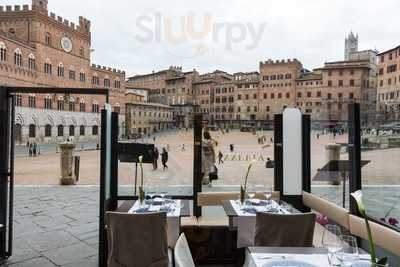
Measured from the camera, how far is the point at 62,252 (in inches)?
166

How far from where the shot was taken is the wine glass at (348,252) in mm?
2113

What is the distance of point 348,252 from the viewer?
2.13m

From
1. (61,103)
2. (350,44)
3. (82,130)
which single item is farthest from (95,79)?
(350,44)

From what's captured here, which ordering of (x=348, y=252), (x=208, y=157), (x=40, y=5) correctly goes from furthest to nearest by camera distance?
(x=40, y=5)
(x=208, y=157)
(x=348, y=252)

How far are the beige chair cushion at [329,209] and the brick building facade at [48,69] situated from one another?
27.0 meters

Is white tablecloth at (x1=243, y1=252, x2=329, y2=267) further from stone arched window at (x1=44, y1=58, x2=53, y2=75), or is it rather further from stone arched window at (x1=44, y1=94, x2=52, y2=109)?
stone arched window at (x1=44, y1=58, x2=53, y2=75)

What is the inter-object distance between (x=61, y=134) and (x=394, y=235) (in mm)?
39146

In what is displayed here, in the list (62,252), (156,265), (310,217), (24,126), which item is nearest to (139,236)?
(156,265)

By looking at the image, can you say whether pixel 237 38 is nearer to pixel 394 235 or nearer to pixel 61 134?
pixel 394 235

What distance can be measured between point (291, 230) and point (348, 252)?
879 millimetres

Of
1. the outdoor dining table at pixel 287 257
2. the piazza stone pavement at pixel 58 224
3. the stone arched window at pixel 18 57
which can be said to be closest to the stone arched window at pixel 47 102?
the stone arched window at pixel 18 57

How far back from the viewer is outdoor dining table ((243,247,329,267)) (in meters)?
2.24

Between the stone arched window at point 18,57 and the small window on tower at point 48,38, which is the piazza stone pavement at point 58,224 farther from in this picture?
the small window on tower at point 48,38

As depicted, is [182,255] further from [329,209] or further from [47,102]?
[47,102]
